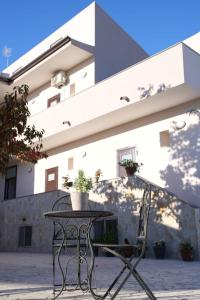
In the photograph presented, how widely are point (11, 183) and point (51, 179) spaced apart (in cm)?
417

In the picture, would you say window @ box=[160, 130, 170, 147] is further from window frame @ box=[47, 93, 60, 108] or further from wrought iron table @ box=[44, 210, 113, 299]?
wrought iron table @ box=[44, 210, 113, 299]

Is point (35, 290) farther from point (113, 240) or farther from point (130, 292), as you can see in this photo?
point (113, 240)

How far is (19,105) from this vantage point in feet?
23.2

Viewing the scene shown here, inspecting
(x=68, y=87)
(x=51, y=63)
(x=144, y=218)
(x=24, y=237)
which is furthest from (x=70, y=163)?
(x=144, y=218)

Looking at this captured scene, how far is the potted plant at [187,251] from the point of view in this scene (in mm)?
9602

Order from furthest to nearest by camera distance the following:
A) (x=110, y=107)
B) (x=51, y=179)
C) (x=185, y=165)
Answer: (x=51, y=179) → (x=110, y=107) → (x=185, y=165)

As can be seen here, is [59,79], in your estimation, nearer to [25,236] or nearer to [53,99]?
[53,99]

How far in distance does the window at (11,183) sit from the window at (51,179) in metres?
3.26

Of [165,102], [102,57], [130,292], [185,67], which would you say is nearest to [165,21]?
[185,67]

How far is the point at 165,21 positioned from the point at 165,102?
8.64 feet

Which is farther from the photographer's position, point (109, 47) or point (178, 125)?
point (109, 47)

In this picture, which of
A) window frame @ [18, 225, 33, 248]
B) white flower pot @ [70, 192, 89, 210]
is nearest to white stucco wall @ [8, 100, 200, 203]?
window frame @ [18, 225, 33, 248]

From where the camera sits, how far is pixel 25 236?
52.8 ft

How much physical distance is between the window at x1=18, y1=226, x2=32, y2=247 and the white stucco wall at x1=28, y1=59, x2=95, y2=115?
5.60 m
